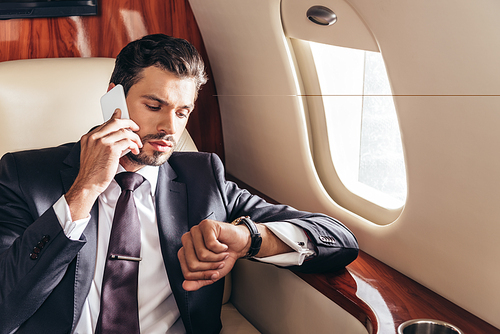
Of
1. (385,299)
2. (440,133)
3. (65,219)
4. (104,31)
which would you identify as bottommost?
(385,299)

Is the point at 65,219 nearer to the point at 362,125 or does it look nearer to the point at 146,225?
the point at 146,225

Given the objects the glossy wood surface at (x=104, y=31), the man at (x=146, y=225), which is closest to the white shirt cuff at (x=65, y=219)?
the man at (x=146, y=225)

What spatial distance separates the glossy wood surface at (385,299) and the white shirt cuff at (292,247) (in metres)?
0.07

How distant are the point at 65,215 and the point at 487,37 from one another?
1019mm

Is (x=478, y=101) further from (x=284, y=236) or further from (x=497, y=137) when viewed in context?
(x=284, y=236)

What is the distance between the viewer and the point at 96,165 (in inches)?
42.4

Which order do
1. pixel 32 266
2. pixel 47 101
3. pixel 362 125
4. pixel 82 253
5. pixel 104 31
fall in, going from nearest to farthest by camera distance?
pixel 32 266 → pixel 82 253 → pixel 47 101 → pixel 362 125 → pixel 104 31

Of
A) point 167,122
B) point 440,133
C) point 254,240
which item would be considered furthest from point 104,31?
point 440,133

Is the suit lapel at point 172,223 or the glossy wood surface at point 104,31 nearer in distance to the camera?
the suit lapel at point 172,223

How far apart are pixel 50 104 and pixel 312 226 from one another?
1.00m

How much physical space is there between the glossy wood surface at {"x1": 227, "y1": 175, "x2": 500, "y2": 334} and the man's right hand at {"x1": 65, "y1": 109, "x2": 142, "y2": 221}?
60 centimetres

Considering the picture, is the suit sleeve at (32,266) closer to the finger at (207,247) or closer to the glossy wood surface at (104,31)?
the finger at (207,247)

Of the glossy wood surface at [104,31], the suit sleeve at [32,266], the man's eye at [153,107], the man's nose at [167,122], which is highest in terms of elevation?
the glossy wood surface at [104,31]

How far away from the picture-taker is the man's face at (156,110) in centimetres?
126
